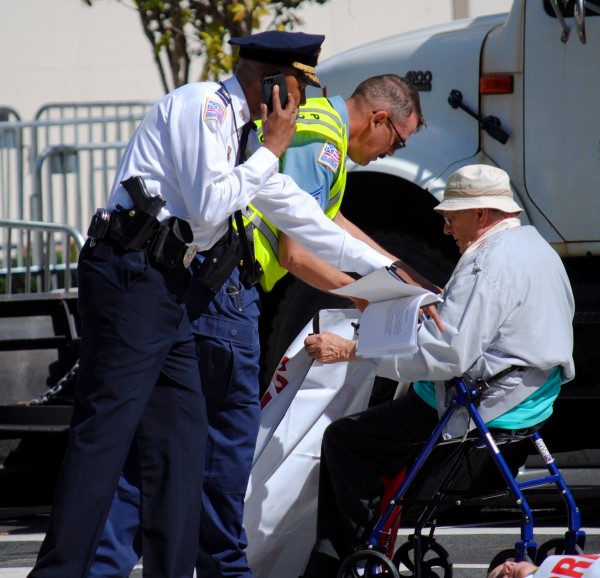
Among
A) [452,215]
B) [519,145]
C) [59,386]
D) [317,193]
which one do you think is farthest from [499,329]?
[59,386]

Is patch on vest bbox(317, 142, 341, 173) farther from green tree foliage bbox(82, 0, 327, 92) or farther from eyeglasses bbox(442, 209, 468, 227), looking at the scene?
green tree foliage bbox(82, 0, 327, 92)

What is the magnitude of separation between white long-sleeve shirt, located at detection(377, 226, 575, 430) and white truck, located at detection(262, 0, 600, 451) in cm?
124

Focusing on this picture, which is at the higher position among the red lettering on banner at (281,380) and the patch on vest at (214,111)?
the patch on vest at (214,111)

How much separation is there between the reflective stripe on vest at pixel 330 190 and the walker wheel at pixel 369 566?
0.92 meters

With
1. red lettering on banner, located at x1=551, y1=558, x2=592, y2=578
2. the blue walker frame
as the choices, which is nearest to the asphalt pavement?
the blue walker frame

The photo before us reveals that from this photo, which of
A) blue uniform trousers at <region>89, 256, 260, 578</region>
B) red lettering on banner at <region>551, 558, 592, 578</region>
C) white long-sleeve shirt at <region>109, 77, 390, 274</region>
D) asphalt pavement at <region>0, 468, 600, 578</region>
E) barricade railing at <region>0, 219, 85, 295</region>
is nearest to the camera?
red lettering on banner at <region>551, 558, 592, 578</region>

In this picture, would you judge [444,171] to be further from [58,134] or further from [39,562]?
[58,134]

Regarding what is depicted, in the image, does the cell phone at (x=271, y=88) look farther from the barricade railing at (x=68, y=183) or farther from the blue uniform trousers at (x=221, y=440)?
the barricade railing at (x=68, y=183)

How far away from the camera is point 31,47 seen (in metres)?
15.4

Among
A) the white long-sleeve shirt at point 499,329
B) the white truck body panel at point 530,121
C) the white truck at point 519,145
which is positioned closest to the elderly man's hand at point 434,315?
the white long-sleeve shirt at point 499,329

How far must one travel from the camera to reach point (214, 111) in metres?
3.47

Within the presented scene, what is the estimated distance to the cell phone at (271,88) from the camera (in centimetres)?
Result: 358

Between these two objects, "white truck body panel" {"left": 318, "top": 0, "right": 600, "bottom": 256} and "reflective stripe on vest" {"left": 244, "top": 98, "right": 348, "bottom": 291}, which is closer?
"reflective stripe on vest" {"left": 244, "top": 98, "right": 348, "bottom": 291}

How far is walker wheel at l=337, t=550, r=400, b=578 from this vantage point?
12.5 ft
